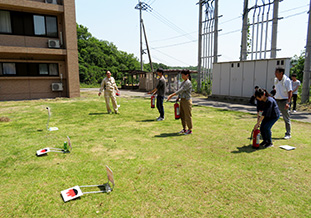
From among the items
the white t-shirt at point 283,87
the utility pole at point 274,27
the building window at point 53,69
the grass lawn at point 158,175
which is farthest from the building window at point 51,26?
the white t-shirt at point 283,87

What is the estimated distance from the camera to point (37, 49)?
1587 cm

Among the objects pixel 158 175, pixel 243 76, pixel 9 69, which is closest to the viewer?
pixel 158 175

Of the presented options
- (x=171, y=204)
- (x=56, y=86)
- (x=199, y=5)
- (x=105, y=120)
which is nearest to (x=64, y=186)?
(x=171, y=204)

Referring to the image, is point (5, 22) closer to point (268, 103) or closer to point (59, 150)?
point (59, 150)

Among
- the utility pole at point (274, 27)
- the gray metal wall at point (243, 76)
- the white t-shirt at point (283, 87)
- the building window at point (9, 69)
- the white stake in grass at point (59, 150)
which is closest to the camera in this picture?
the white stake in grass at point (59, 150)

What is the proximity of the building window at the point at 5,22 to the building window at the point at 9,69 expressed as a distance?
242 cm

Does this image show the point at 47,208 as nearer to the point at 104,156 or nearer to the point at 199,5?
the point at 104,156

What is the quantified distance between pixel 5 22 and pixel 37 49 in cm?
276

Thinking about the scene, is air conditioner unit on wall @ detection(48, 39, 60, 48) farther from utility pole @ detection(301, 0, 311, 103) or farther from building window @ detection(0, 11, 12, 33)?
utility pole @ detection(301, 0, 311, 103)

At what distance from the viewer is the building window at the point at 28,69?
16136 mm

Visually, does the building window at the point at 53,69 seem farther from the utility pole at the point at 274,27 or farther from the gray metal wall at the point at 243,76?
the utility pole at the point at 274,27

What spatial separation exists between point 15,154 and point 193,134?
458 cm

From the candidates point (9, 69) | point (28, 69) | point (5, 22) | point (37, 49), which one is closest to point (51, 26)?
point (37, 49)

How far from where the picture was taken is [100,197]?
3045mm
